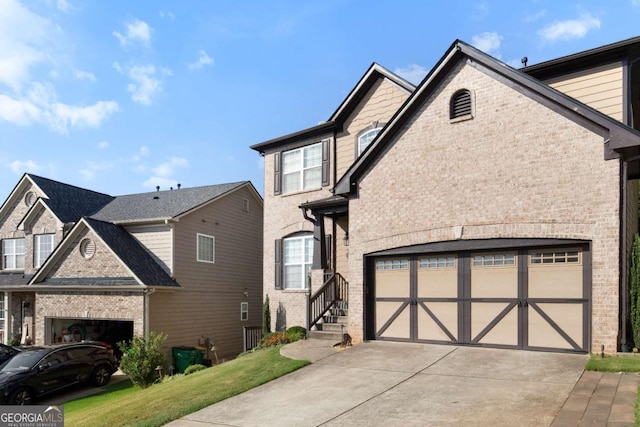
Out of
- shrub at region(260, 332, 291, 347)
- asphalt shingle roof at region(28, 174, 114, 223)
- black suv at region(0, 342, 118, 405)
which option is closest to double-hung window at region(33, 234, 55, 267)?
asphalt shingle roof at region(28, 174, 114, 223)

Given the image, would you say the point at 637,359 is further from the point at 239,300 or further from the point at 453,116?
the point at 239,300

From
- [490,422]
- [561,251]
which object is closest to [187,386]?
[490,422]

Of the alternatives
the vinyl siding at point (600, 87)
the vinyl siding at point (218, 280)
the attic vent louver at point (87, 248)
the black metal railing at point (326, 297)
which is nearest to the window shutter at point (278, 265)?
the black metal railing at point (326, 297)

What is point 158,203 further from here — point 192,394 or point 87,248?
point 192,394

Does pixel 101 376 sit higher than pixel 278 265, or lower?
lower

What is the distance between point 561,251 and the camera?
36.1 feet

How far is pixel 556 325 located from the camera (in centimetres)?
1091

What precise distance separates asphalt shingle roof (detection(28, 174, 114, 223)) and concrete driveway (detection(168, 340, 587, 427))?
1823 centimetres

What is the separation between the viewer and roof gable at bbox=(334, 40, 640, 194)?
33.7ft

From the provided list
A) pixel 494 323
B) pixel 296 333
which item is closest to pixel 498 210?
pixel 494 323

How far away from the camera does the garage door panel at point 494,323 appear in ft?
37.6

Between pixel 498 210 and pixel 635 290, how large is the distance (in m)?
3.19

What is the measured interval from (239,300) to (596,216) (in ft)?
59.9

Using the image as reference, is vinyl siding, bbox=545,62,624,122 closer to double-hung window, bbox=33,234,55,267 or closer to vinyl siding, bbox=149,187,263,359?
vinyl siding, bbox=149,187,263,359
